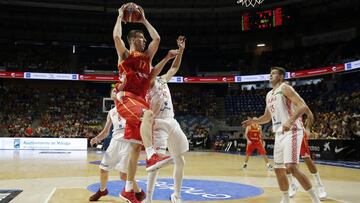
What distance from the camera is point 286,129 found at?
222 inches

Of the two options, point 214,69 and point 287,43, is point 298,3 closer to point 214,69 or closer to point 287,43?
point 287,43

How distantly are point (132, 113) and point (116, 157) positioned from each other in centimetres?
180

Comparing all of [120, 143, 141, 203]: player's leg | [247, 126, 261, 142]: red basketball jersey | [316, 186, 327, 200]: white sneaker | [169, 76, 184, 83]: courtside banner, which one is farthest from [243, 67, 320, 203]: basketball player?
[169, 76, 184, 83]: courtside banner

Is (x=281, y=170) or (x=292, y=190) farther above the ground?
(x=281, y=170)

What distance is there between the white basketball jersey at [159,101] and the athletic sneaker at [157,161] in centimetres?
104

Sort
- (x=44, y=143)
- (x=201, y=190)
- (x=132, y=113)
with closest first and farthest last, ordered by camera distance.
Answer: (x=132, y=113) → (x=201, y=190) → (x=44, y=143)

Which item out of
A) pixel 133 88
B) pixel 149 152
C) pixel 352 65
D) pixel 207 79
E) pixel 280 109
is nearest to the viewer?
pixel 149 152

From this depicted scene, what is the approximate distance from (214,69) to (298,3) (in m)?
9.15

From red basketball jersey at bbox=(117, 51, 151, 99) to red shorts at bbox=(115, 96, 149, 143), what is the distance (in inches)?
5.5

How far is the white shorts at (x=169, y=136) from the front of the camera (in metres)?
5.33

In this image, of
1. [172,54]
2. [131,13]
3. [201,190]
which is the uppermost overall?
[131,13]

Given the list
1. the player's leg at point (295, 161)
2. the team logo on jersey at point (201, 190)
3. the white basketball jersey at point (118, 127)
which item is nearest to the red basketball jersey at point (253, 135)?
the team logo on jersey at point (201, 190)

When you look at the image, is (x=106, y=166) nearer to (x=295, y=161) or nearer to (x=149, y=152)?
(x=149, y=152)

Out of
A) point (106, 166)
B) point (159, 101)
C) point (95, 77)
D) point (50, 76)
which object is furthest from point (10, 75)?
point (159, 101)
